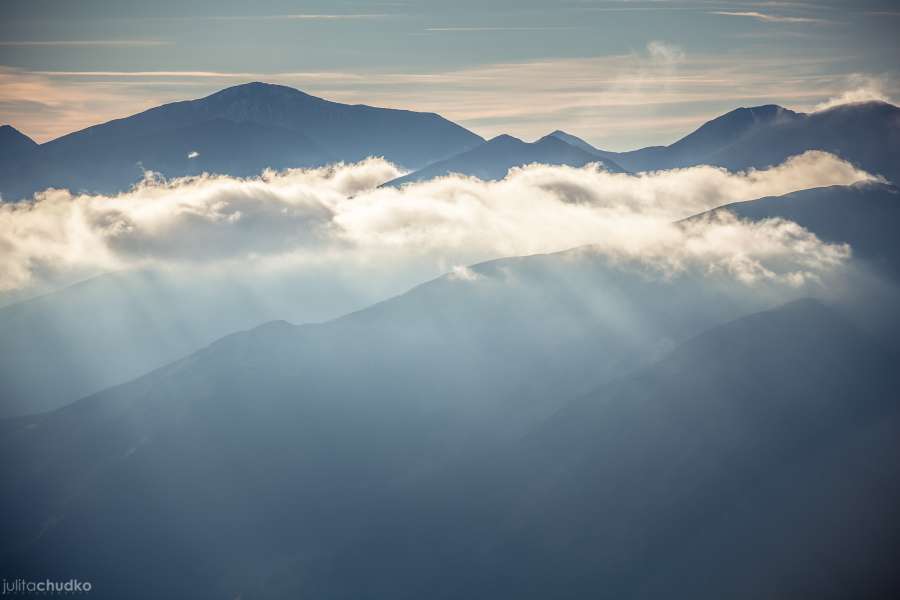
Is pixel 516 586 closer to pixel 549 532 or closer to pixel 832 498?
pixel 549 532

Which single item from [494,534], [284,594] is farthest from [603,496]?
[284,594]

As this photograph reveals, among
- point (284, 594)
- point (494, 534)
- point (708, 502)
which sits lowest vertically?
point (284, 594)

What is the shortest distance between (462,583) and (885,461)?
108m

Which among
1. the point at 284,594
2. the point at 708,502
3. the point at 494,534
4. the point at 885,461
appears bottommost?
the point at 284,594

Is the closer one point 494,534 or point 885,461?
point 885,461

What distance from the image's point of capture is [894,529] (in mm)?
163375

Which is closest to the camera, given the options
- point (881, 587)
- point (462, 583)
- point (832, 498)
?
point (881, 587)

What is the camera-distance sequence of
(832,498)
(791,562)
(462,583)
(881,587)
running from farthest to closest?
(462,583)
(832,498)
(791,562)
(881,587)

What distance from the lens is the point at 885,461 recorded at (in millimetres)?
181875

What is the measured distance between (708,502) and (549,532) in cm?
4033

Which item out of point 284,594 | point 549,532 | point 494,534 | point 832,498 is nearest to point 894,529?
point 832,498

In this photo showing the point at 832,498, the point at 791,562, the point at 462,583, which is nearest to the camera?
the point at 791,562

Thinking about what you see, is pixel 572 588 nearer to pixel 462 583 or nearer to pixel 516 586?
pixel 516 586

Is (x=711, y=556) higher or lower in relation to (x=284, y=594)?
higher
